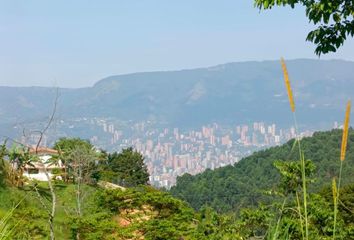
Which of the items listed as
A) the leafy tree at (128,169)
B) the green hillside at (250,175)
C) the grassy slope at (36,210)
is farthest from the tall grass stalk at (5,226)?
the green hillside at (250,175)

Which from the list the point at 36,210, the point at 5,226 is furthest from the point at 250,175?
the point at 5,226

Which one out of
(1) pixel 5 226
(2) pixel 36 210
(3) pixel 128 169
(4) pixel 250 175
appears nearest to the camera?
(1) pixel 5 226

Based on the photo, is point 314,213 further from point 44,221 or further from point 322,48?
point 44,221

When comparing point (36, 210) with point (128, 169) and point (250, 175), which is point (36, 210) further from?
point (250, 175)

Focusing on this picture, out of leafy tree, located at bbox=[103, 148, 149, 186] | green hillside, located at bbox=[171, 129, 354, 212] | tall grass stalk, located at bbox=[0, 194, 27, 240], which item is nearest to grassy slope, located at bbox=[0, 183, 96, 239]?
tall grass stalk, located at bbox=[0, 194, 27, 240]

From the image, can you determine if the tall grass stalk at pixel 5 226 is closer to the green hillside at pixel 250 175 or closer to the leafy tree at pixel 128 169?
the leafy tree at pixel 128 169

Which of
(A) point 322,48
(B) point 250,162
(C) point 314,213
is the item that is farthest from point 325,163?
(A) point 322,48

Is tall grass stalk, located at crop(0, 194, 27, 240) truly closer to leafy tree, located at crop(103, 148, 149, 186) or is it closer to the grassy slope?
the grassy slope
